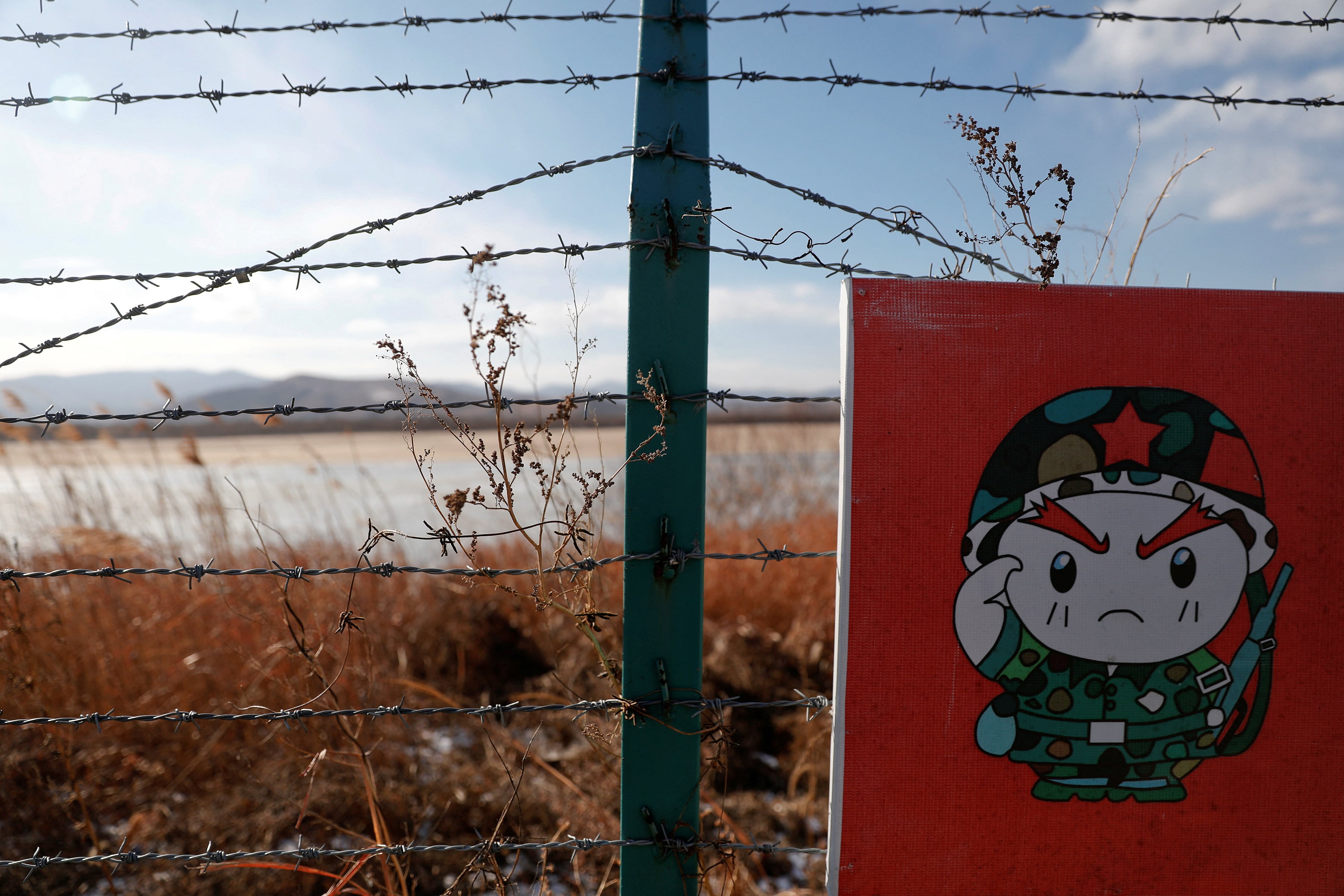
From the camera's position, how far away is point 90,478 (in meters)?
3.89

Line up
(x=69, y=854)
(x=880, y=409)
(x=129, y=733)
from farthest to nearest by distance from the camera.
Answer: (x=129, y=733) < (x=69, y=854) < (x=880, y=409)

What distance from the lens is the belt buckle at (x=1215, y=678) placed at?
1.33 metres

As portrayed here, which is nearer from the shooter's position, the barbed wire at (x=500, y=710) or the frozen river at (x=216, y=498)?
the barbed wire at (x=500, y=710)

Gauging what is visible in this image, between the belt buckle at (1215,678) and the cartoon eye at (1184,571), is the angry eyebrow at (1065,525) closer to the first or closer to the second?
the cartoon eye at (1184,571)

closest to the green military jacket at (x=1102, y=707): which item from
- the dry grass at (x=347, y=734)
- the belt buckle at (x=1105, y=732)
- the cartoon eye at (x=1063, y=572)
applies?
the belt buckle at (x=1105, y=732)

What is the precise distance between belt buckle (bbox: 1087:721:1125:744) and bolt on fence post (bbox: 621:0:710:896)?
77 cm

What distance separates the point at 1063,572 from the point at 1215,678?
387 millimetres

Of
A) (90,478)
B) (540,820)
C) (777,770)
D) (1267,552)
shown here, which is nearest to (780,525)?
(777,770)

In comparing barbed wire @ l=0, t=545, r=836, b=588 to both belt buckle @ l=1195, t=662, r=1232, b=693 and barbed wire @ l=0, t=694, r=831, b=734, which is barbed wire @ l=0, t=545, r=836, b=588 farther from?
belt buckle @ l=1195, t=662, r=1232, b=693

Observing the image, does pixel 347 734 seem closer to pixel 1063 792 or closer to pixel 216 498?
pixel 1063 792

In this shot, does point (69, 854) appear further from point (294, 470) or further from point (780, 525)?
point (780, 525)

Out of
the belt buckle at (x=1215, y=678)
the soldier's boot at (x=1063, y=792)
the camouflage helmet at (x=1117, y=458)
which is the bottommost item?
the soldier's boot at (x=1063, y=792)

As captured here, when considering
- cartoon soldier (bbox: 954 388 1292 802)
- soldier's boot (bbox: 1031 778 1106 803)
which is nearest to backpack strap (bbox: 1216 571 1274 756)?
cartoon soldier (bbox: 954 388 1292 802)

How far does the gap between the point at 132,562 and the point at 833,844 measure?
4.30m
